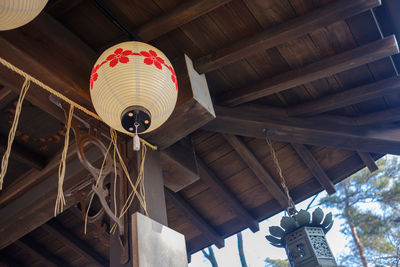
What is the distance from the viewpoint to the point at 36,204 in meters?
3.68

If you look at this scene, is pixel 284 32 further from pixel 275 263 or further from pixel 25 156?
pixel 275 263

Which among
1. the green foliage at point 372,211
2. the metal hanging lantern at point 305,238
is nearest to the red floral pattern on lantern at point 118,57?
the metal hanging lantern at point 305,238

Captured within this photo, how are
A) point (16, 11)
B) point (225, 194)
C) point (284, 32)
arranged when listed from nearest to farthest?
1. point (16, 11)
2. point (284, 32)
3. point (225, 194)

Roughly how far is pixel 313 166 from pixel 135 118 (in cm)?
271

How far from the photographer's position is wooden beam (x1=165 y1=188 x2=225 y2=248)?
14.7ft

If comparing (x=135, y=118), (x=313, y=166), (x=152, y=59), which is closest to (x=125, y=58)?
(x=152, y=59)

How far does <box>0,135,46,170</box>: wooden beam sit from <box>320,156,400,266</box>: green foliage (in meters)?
8.73

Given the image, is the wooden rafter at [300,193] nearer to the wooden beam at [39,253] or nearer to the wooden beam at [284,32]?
the wooden beam at [39,253]

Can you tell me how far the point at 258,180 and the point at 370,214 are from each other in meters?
7.80

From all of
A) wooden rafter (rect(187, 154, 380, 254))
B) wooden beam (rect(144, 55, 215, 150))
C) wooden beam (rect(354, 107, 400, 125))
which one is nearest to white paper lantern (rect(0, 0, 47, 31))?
wooden beam (rect(144, 55, 215, 150))

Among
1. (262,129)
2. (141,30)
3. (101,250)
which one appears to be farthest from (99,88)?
(101,250)

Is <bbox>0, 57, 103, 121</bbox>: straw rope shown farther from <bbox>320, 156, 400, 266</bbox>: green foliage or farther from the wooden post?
<bbox>320, 156, 400, 266</bbox>: green foliage

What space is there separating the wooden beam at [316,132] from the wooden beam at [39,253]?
10.1 feet

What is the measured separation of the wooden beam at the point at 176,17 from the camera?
2.81 meters
